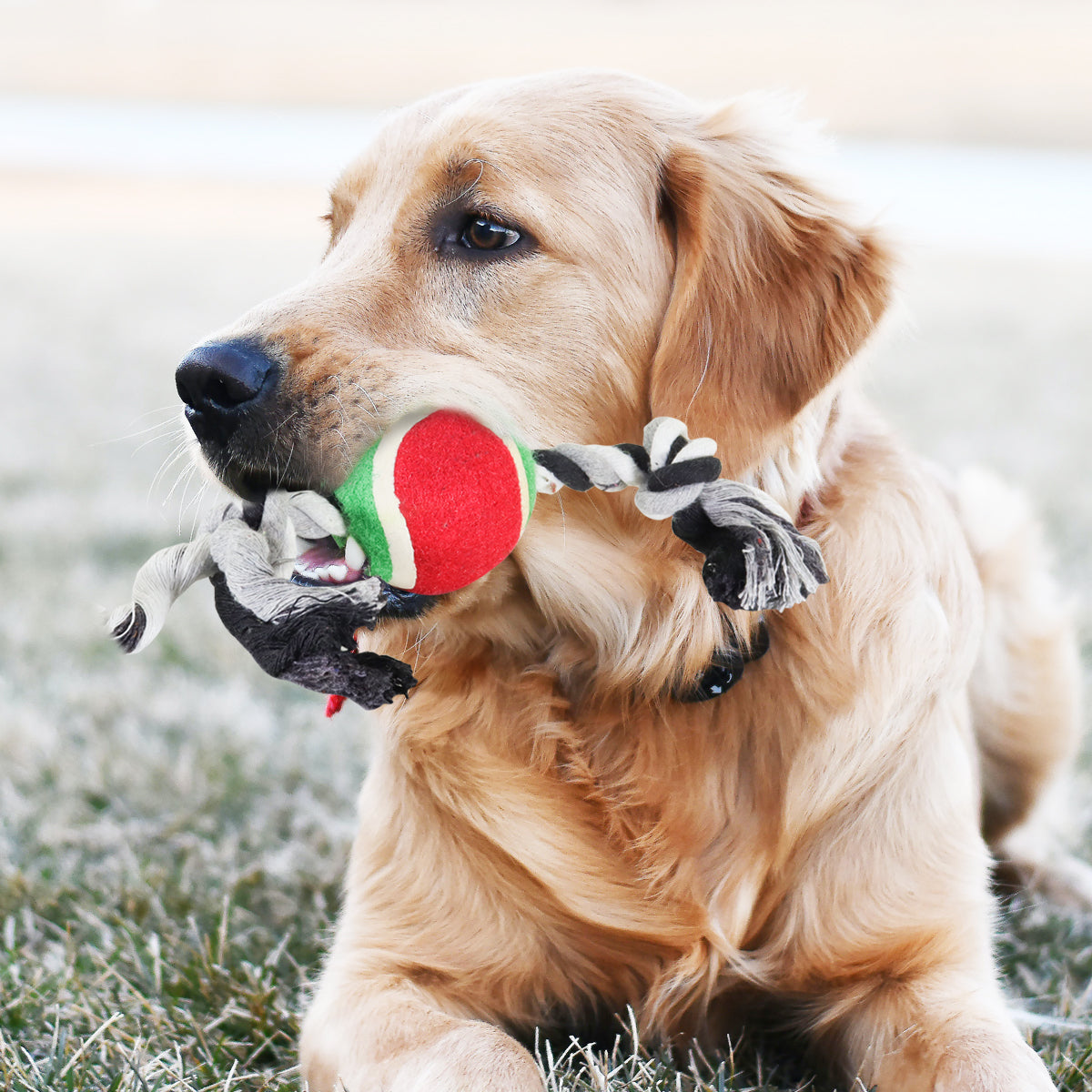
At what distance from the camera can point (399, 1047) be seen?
1.91 metres

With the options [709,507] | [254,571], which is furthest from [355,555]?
[709,507]

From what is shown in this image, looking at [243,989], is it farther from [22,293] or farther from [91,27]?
[91,27]

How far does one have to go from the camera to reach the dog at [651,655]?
6.89 feet

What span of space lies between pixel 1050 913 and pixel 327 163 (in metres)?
19.3

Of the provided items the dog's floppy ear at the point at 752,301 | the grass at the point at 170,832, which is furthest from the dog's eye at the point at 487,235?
the grass at the point at 170,832

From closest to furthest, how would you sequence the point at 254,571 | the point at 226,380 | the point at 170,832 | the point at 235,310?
the point at 254,571
the point at 226,380
the point at 170,832
the point at 235,310

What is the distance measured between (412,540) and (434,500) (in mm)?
65

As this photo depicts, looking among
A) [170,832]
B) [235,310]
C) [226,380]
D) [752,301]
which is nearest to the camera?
[226,380]

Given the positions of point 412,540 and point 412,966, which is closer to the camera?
point 412,540

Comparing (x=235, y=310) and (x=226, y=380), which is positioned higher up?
(x=226, y=380)

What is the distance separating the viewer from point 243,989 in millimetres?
2264

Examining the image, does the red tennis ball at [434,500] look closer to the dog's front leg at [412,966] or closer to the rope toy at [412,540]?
the rope toy at [412,540]

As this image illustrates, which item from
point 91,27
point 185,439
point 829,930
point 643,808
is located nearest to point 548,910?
point 643,808

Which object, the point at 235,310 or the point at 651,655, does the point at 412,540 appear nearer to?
the point at 651,655
